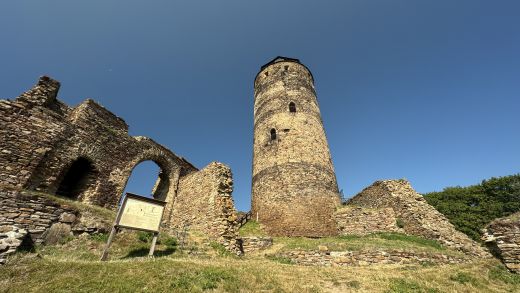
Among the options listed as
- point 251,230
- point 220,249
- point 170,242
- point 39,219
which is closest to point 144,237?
point 170,242

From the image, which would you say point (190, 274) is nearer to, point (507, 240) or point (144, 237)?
point (144, 237)

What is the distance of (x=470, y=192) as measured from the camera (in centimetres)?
2100

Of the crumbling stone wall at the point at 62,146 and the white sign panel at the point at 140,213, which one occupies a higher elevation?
the crumbling stone wall at the point at 62,146

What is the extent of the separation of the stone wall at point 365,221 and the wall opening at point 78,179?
1368 centimetres

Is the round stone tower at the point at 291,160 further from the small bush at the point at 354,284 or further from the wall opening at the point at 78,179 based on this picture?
the wall opening at the point at 78,179

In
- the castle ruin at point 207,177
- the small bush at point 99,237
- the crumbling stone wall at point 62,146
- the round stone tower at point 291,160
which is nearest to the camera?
the small bush at point 99,237

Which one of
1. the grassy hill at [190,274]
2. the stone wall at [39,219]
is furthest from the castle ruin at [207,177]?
the grassy hill at [190,274]

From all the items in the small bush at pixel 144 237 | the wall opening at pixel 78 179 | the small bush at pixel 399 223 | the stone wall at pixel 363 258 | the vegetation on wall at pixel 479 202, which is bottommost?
the stone wall at pixel 363 258

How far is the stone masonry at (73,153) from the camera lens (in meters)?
9.60

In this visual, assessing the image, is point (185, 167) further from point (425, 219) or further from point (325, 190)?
point (425, 219)

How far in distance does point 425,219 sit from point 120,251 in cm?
1498

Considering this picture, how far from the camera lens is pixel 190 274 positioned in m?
5.90

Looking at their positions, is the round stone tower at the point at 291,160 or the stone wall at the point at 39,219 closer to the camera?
the stone wall at the point at 39,219

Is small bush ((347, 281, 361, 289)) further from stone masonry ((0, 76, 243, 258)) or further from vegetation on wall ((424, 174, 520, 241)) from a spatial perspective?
vegetation on wall ((424, 174, 520, 241))
